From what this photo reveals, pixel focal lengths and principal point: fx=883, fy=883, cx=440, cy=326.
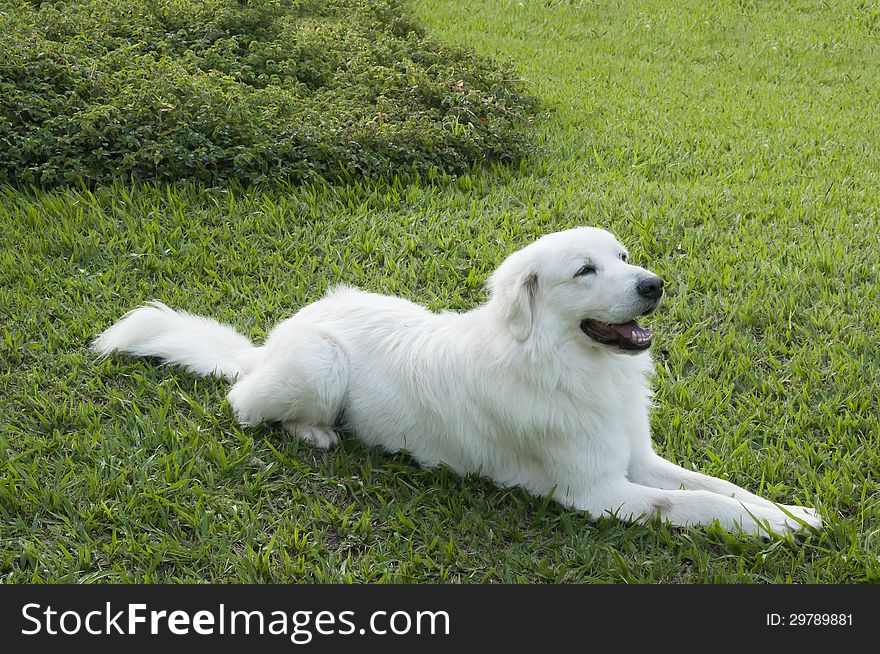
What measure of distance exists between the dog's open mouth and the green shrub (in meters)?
3.58

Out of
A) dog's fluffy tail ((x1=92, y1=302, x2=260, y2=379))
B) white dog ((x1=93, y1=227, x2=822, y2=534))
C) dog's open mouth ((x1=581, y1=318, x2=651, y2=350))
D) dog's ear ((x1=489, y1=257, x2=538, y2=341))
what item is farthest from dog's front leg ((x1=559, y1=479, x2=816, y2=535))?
dog's fluffy tail ((x1=92, y1=302, x2=260, y2=379))

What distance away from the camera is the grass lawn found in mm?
3373

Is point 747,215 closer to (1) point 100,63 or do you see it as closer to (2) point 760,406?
(2) point 760,406

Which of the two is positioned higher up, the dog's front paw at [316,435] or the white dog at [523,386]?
the white dog at [523,386]

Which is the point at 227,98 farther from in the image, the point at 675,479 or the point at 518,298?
the point at 675,479

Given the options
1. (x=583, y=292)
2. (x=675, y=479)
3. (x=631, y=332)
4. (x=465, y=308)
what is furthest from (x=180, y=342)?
(x=675, y=479)

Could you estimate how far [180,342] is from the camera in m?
4.49

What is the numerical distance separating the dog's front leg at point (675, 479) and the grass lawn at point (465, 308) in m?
0.20

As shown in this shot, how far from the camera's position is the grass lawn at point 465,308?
133 inches

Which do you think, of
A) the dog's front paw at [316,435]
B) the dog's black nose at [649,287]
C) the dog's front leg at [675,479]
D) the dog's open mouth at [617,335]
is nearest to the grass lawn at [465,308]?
the dog's front paw at [316,435]

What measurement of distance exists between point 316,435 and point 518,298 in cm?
124

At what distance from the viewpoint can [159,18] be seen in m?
8.38

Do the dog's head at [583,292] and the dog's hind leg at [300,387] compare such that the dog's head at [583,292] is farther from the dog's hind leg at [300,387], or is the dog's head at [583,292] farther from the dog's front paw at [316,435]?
the dog's front paw at [316,435]

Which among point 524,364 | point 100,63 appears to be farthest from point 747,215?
point 100,63
